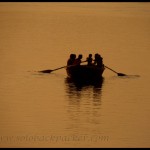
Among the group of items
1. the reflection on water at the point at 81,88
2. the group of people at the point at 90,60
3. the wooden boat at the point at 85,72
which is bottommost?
the reflection on water at the point at 81,88

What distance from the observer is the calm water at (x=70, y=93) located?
20.2m

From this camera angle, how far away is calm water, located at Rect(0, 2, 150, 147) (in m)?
20.2

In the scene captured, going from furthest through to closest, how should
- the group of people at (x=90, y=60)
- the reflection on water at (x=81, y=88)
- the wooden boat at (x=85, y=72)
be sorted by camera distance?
the group of people at (x=90, y=60) < the wooden boat at (x=85, y=72) < the reflection on water at (x=81, y=88)

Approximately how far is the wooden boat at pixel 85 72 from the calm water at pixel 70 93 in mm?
392

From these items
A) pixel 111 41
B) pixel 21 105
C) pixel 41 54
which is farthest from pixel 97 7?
pixel 21 105

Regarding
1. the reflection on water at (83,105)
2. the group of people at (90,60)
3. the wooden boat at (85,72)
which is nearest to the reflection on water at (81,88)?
the reflection on water at (83,105)

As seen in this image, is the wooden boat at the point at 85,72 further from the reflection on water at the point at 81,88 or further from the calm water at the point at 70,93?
the calm water at the point at 70,93

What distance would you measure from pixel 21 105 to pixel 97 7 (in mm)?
62715

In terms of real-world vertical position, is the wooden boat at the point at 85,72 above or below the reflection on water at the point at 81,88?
above

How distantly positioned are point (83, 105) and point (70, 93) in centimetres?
262

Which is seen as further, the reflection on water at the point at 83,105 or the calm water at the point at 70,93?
the reflection on water at the point at 83,105

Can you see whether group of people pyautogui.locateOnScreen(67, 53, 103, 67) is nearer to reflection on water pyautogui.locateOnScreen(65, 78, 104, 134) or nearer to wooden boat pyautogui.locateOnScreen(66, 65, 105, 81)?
wooden boat pyautogui.locateOnScreen(66, 65, 105, 81)

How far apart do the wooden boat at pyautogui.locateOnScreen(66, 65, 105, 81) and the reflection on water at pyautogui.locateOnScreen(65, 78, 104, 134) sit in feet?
0.56

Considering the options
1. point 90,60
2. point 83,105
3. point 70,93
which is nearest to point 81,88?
point 70,93
